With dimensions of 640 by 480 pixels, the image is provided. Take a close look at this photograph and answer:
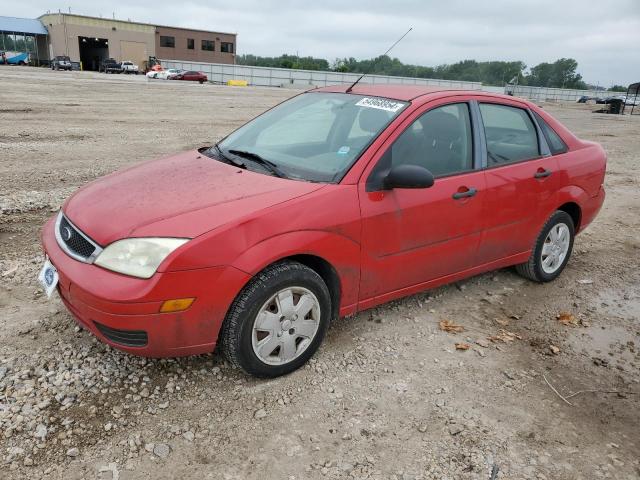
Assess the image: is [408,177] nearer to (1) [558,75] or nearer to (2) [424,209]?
(2) [424,209]

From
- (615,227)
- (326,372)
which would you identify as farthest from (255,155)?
(615,227)

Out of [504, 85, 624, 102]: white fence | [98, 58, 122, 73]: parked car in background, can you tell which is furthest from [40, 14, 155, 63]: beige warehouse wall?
[504, 85, 624, 102]: white fence

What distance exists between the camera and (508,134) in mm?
4184

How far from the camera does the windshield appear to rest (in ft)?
10.9

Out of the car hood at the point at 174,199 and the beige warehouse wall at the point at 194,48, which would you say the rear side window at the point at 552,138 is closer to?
the car hood at the point at 174,199

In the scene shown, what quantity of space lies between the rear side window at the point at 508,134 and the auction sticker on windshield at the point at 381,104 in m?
0.83

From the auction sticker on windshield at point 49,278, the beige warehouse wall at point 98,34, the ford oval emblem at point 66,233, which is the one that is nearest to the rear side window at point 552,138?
the ford oval emblem at point 66,233

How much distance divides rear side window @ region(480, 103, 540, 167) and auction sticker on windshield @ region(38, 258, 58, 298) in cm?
301

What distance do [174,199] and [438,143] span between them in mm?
1867

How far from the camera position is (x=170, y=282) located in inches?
100.0

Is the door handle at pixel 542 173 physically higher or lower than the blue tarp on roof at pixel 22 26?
lower

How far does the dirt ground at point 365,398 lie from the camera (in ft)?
8.20

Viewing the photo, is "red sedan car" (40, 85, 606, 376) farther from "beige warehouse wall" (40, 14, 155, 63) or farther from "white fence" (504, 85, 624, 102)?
"beige warehouse wall" (40, 14, 155, 63)

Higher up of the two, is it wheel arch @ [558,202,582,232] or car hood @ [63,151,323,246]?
car hood @ [63,151,323,246]
